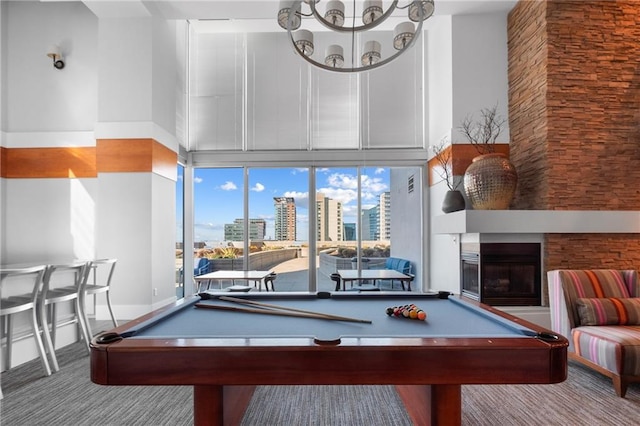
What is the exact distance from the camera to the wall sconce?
17.8 feet

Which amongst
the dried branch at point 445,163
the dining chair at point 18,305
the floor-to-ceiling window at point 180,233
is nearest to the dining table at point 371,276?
the dried branch at point 445,163

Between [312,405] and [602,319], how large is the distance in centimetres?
252

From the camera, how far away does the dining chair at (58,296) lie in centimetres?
317

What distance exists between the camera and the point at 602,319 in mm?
3064

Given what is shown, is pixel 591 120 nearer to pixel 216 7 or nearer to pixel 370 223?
pixel 370 223

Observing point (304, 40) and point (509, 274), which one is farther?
point (509, 274)

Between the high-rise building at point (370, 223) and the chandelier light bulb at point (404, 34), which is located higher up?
the chandelier light bulb at point (404, 34)

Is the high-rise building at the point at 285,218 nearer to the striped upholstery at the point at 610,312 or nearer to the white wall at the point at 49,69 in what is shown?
the white wall at the point at 49,69

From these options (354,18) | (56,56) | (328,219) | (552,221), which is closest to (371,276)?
(328,219)

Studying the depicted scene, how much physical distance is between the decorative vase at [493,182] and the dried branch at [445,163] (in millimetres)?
715

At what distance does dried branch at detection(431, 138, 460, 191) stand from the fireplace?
1127mm

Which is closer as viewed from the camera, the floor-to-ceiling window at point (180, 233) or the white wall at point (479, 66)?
the white wall at point (479, 66)

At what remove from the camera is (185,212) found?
678cm

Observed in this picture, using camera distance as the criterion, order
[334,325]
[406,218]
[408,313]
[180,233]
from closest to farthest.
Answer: [334,325], [408,313], [180,233], [406,218]
